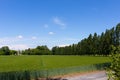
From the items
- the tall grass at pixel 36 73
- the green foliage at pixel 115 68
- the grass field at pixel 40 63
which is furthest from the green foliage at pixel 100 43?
A: the green foliage at pixel 115 68

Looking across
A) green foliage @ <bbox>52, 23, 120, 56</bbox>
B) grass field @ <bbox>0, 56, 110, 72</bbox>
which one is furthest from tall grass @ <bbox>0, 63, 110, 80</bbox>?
green foliage @ <bbox>52, 23, 120, 56</bbox>

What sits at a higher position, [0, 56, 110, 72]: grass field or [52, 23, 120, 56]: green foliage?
[52, 23, 120, 56]: green foliage

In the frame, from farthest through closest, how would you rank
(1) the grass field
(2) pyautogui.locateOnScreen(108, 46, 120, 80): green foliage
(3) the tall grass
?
(1) the grass field
(3) the tall grass
(2) pyautogui.locateOnScreen(108, 46, 120, 80): green foliage

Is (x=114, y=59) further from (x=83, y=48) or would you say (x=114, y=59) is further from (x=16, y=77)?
(x=83, y=48)

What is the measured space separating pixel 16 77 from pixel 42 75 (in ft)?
25.1

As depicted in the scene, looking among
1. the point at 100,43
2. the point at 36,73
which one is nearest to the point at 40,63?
the point at 36,73

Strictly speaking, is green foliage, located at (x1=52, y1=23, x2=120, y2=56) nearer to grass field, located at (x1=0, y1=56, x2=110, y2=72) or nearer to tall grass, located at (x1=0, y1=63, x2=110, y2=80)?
grass field, located at (x1=0, y1=56, x2=110, y2=72)

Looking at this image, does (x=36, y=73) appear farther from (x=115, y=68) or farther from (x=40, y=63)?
(x=40, y=63)

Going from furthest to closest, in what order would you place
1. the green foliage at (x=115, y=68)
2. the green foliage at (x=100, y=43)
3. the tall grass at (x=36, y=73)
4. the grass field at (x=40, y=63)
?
the green foliage at (x=100, y=43)
the grass field at (x=40, y=63)
the tall grass at (x=36, y=73)
the green foliage at (x=115, y=68)

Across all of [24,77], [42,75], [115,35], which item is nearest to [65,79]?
[42,75]

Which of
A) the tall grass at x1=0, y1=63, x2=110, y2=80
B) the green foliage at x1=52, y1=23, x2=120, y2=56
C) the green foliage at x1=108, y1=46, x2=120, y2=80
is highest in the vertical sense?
the green foliage at x1=52, y1=23, x2=120, y2=56

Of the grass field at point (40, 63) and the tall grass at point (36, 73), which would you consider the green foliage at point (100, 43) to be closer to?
the grass field at point (40, 63)

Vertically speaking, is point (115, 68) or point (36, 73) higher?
point (115, 68)

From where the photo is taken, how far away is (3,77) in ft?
116
